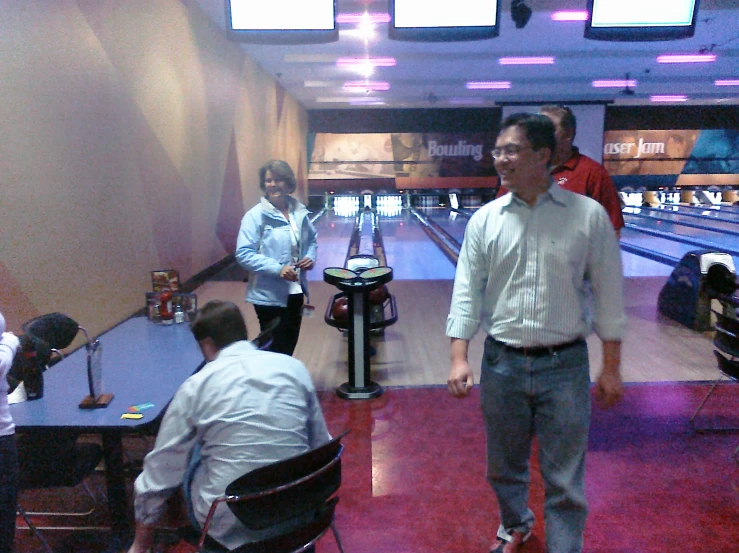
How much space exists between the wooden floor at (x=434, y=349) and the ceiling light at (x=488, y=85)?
6945 mm

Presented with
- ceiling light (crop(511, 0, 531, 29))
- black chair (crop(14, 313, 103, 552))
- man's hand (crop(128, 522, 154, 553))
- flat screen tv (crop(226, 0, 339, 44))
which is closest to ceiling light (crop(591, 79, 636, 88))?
ceiling light (crop(511, 0, 531, 29))

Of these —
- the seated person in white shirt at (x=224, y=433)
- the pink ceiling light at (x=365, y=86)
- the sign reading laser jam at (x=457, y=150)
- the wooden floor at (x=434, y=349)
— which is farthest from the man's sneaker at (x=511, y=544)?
the sign reading laser jam at (x=457, y=150)

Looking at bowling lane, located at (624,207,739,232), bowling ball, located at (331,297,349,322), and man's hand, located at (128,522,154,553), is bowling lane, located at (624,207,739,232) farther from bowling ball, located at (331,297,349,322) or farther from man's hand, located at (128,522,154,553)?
man's hand, located at (128,522,154,553)

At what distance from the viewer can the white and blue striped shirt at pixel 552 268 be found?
5.22 feet

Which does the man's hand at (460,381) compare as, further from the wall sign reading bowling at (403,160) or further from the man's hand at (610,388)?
the wall sign reading bowling at (403,160)

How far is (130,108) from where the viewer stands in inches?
166

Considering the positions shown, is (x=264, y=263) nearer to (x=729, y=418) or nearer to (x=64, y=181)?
(x=64, y=181)

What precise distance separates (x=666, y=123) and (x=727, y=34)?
28.9ft

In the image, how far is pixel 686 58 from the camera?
8.56 metres

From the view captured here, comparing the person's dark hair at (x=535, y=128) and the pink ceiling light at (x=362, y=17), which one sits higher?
the pink ceiling light at (x=362, y=17)

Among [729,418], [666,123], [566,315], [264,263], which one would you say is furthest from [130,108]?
[666,123]

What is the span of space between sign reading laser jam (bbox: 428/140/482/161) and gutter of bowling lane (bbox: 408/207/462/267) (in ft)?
9.68

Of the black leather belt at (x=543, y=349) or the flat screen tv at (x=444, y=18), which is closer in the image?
the black leather belt at (x=543, y=349)

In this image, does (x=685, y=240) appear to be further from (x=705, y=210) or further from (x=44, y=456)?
(x=44, y=456)
